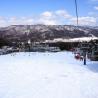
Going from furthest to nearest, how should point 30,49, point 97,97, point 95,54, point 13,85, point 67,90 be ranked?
1. point 30,49
2. point 95,54
3. point 13,85
4. point 67,90
5. point 97,97

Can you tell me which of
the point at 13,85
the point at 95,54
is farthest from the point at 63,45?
the point at 13,85

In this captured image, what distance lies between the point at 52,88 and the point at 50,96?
1253 mm

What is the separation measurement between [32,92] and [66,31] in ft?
347

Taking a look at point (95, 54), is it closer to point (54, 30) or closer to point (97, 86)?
point (97, 86)

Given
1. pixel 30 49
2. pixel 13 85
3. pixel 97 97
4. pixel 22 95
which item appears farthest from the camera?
pixel 30 49

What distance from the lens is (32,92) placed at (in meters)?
8.05

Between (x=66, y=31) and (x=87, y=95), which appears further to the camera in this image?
(x=66, y=31)

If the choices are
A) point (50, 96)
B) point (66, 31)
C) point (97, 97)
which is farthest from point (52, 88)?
point (66, 31)

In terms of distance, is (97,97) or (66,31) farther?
(66,31)

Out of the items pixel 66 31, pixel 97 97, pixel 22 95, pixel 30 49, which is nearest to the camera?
pixel 97 97

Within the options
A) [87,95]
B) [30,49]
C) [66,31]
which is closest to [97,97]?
[87,95]

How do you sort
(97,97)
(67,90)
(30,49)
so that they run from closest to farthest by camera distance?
(97,97) < (67,90) < (30,49)

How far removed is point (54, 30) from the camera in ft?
373

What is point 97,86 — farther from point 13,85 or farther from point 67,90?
point 13,85
